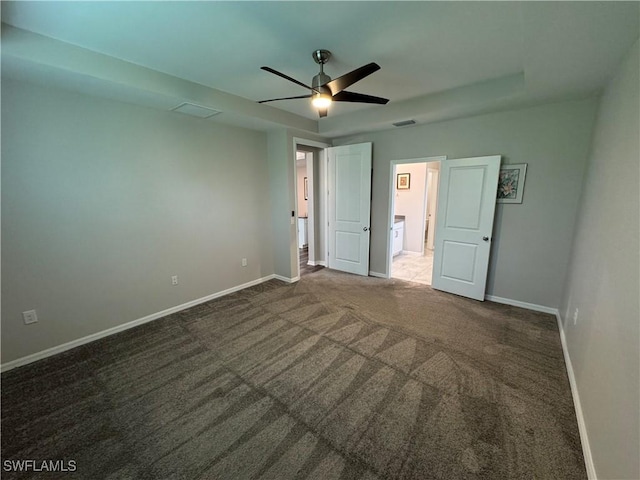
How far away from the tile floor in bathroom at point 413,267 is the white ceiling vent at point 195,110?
375cm

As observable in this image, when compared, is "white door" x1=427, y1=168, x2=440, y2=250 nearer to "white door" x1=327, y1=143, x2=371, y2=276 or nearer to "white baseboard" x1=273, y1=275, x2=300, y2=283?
"white door" x1=327, y1=143, x2=371, y2=276

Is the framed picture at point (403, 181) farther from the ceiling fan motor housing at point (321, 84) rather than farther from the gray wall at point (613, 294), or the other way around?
the ceiling fan motor housing at point (321, 84)

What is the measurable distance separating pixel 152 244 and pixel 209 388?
1896 mm

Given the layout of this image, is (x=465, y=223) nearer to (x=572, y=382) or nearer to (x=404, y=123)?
(x=404, y=123)

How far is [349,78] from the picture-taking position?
6.55 ft

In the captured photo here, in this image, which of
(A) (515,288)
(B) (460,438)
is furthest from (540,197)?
(B) (460,438)

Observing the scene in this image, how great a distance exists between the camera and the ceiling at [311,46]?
1612 mm

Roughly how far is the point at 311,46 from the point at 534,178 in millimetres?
2949

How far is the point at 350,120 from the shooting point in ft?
12.9

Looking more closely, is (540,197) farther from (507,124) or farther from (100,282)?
(100,282)

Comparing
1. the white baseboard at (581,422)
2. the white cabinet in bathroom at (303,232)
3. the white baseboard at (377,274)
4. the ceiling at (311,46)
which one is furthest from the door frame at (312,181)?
the white baseboard at (581,422)

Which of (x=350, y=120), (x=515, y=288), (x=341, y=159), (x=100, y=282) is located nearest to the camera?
(x=100, y=282)

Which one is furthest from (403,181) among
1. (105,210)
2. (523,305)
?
(105,210)

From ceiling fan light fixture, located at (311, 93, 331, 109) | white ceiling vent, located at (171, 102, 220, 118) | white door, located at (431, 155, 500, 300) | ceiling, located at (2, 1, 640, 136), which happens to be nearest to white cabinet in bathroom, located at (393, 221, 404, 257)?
white door, located at (431, 155, 500, 300)
